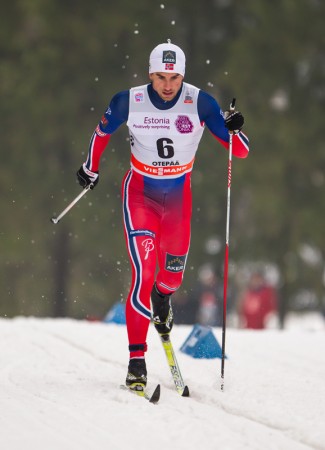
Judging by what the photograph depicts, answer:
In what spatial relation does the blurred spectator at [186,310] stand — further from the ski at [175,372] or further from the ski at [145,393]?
the ski at [145,393]

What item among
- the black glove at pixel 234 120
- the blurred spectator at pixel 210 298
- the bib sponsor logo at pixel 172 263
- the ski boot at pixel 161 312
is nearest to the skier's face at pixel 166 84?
the black glove at pixel 234 120

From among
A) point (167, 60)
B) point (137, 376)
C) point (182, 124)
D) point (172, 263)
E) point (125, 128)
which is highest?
point (125, 128)

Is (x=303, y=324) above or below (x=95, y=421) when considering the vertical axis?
below

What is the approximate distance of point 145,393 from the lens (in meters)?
5.31

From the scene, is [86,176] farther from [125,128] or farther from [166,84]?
[125,128]

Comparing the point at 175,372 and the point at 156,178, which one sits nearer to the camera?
the point at 175,372

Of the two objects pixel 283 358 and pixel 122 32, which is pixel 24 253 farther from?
pixel 283 358

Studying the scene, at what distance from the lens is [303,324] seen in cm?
2727

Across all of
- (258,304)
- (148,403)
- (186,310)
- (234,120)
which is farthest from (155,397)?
(186,310)

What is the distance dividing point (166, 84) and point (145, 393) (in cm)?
197

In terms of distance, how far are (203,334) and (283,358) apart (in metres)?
0.75

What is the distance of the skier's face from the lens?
5625 mm

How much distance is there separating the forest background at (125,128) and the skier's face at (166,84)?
13732 mm

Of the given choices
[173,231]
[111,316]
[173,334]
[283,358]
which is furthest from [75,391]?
[111,316]
